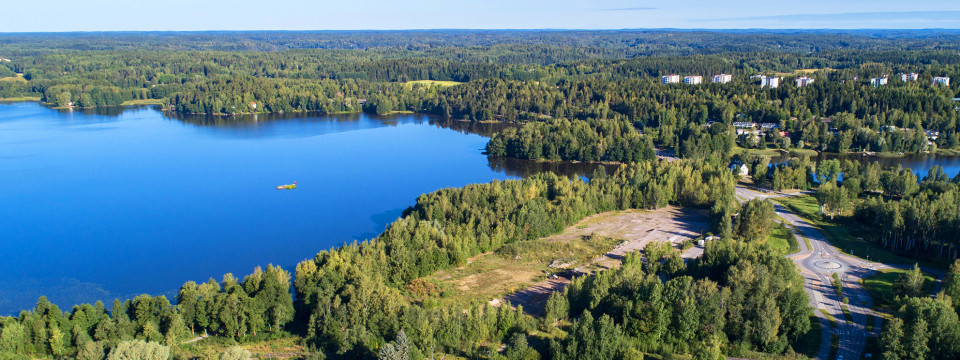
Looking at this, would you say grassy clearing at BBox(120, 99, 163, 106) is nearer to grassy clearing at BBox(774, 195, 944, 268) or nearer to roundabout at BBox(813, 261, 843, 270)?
grassy clearing at BBox(774, 195, 944, 268)

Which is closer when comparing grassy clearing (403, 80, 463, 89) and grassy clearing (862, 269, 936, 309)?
grassy clearing (862, 269, 936, 309)

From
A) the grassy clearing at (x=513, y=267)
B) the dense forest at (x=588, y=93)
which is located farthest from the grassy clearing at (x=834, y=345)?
the dense forest at (x=588, y=93)

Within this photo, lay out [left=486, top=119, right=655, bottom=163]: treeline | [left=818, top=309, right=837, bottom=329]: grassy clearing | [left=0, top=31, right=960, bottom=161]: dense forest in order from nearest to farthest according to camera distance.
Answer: [left=818, top=309, right=837, bottom=329]: grassy clearing
[left=486, top=119, right=655, bottom=163]: treeline
[left=0, top=31, right=960, bottom=161]: dense forest

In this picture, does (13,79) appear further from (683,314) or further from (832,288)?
(832,288)

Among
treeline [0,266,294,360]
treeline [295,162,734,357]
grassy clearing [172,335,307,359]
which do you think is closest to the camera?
treeline [0,266,294,360]

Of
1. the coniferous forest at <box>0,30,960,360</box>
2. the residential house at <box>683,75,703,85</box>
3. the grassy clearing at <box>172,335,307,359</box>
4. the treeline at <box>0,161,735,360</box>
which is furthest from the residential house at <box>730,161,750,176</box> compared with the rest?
the residential house at <box>683,75,703,85</box>

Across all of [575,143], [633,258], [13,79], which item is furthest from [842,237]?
[13,79]
